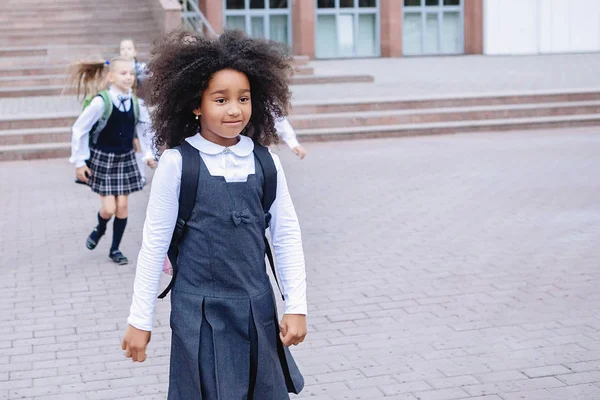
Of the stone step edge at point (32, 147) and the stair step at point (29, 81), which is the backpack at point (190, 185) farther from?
the stair step at point (29, 81)

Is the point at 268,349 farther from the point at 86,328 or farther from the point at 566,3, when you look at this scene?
the point at 566,3

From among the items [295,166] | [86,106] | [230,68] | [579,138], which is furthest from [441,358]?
[579,138]

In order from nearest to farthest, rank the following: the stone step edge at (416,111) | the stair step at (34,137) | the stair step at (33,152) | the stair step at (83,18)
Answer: the stair step at (33,152) < the stair step at (34,137) < the stone step edge at (416,111) < the stair step at (83,18)

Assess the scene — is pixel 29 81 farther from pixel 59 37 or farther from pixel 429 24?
pixel 429 24

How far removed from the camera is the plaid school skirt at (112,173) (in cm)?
770

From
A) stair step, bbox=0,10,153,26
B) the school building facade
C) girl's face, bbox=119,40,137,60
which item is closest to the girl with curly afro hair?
girl's face, bbox=119,40,137,60

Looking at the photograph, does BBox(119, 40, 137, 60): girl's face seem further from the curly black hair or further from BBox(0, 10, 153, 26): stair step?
BBox(0, 10, 153, 26): stair step

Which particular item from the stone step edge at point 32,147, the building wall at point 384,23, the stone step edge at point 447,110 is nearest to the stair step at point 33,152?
the stone step edge at point 32,147

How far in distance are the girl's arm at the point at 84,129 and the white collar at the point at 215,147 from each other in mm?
4107

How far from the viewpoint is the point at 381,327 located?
6.07 m

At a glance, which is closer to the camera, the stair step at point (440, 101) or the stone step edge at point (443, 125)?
the stone step edge at point (443, 125)

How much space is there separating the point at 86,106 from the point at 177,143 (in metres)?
4.36

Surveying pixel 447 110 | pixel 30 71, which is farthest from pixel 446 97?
pixel 30 71

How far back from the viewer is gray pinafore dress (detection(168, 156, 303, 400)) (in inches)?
131
